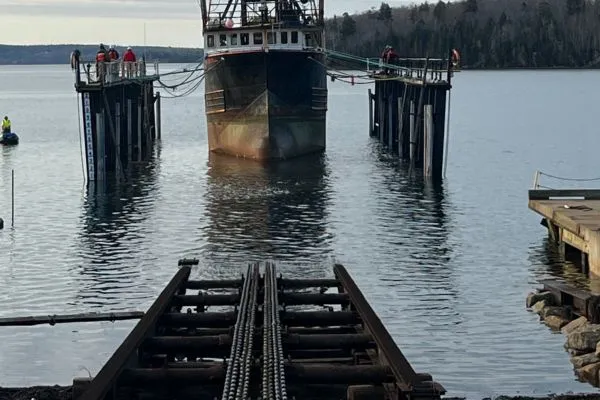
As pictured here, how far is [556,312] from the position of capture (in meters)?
23.1

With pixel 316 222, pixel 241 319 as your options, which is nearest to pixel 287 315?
pixel 241 319

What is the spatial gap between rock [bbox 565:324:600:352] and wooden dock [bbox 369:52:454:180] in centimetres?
2615

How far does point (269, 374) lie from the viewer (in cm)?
1342

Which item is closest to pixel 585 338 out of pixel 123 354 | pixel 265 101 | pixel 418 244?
pixel 123 354

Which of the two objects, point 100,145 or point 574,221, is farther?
point 100,145

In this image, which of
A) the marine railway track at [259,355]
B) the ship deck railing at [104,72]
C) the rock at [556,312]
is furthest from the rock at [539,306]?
the ship deck railing at [104,72]

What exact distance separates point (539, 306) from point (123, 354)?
12344 mm

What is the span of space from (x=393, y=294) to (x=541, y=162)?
3751 centimetres

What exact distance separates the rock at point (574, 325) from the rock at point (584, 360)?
133cm

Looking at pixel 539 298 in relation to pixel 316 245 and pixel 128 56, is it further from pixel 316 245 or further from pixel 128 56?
pixel 128 56

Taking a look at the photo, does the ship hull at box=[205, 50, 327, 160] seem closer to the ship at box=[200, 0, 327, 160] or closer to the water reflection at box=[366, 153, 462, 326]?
the ship at box=[200, 0, 327, 160]

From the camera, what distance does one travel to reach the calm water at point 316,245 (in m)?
21.0

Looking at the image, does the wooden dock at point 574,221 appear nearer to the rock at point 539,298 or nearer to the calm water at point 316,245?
the calm water at point 316,245

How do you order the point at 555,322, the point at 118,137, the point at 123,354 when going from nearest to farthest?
the point at 123,354
the point at 555,322
the point at 118,137
